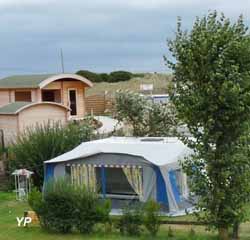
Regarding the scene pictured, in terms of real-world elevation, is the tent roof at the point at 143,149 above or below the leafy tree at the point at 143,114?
below

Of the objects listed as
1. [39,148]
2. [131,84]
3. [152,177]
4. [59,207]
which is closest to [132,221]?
[59,207]

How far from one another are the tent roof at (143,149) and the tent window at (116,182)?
62cm

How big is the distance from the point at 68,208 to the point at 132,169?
4.13m

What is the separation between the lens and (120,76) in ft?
197

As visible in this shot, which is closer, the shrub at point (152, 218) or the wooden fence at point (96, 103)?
the shrub at point (152, 218)

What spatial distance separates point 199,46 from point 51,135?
1130cm

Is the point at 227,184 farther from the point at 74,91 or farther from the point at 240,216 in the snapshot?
the point at 74,91

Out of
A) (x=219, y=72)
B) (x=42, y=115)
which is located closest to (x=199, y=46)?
(x=219, y=72)

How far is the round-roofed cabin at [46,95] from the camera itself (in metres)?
27.4

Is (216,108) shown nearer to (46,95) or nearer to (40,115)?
(40,115)

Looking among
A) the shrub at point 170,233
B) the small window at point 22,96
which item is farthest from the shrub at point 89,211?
the small window at point 22,96

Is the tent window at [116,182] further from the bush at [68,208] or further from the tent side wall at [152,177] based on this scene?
the bush at [68,208]

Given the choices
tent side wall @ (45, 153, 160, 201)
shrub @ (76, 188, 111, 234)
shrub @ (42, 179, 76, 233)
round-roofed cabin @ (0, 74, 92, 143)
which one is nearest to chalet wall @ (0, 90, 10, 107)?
round-roofed cabin @ (0, 74, 92, 143)

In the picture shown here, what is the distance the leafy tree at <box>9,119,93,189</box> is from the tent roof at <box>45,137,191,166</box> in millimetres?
2377
